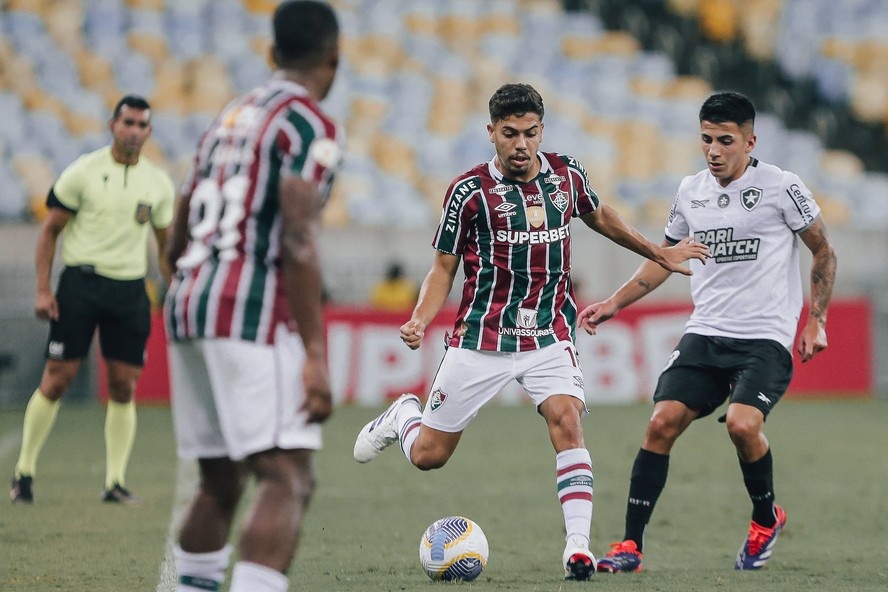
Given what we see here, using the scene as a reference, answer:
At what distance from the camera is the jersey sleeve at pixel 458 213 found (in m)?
6.17

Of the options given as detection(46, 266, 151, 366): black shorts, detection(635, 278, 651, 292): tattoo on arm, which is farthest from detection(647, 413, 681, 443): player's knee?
detection(46, 266, 151, 366): black shorts

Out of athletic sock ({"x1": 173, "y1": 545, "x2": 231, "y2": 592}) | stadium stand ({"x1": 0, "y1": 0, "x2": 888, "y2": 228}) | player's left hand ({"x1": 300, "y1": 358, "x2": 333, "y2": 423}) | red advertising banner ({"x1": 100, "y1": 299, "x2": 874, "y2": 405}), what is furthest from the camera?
stadium stand ({"x1": 0, "y1": 0, "x2": 888, "y2": 228})

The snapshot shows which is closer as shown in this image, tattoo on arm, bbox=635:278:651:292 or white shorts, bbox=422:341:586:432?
white shorts, bbox=422:341:586:432

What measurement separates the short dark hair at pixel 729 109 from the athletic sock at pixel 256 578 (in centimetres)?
340

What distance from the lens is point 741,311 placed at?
6.39 meters

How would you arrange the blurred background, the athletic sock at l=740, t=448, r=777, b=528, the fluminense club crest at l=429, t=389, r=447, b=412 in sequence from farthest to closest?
the blurred background
the fluminense club crest at l=429, t=389, r=447, b=412
the athletic sock at l=740, t=448, r=777, b=528

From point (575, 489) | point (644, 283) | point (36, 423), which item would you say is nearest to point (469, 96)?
point (36, 423)

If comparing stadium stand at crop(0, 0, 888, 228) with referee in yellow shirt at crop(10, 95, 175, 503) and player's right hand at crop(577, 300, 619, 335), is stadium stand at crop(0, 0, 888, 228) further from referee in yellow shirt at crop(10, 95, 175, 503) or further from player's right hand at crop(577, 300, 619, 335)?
player's right hand at crop(577, 300, 619, 335)

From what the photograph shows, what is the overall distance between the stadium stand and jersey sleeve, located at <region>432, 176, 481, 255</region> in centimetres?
1207

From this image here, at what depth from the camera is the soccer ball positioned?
18.8ft

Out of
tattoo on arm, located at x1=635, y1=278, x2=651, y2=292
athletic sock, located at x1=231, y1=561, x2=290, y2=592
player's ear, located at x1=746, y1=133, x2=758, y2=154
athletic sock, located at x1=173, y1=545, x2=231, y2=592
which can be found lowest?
athletic sock, located at x1=173, y1=545, x2=231, y2=592

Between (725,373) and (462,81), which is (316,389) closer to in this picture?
(725,373)

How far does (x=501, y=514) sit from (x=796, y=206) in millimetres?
2701

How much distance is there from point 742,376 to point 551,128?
14.2 metres
